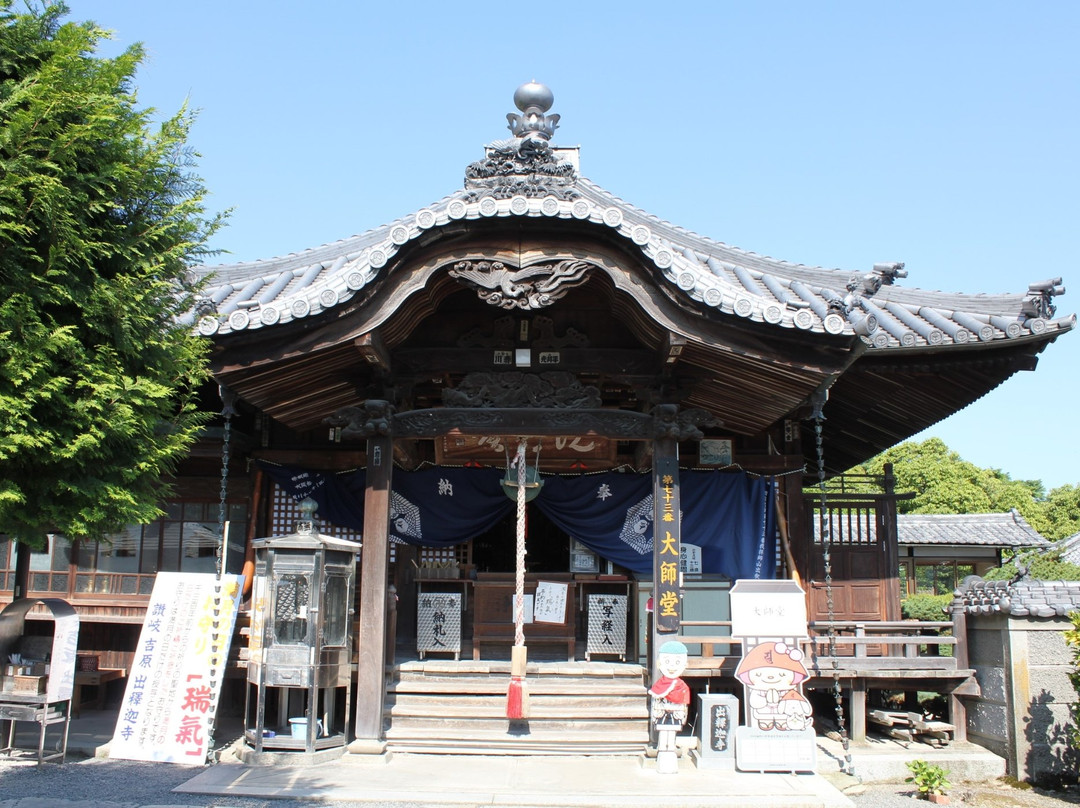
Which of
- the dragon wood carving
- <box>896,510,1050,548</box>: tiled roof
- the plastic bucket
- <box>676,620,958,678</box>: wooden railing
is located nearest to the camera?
the dragon wood carving

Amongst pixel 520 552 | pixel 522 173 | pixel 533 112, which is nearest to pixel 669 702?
pixel 520 552

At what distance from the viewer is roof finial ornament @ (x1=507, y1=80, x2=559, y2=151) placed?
11.2 m

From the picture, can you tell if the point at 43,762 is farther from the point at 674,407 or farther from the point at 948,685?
the point at 948,685

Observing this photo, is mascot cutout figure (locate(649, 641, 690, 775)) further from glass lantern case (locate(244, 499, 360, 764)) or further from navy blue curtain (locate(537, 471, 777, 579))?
glass lantern case (locate(244, 499, 360, 764))

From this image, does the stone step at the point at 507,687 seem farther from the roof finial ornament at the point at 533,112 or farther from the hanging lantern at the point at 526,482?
the roof finial ornament at the point at 533,112

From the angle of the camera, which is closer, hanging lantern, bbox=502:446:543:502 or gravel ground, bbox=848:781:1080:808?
gravel ground, bbox=848:781:1080:808

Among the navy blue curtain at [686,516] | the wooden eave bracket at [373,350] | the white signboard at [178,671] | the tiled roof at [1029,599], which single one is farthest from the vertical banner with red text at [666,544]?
the white signboard at [178,671]

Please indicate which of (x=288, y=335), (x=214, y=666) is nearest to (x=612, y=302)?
(x=288, y=335)

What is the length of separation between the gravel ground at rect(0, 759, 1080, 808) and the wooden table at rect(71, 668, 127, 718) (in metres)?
3.27

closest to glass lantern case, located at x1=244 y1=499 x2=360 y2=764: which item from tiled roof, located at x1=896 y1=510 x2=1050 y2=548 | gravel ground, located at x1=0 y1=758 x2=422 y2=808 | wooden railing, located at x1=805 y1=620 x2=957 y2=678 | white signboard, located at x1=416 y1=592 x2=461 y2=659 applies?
gravel ground, located at x1=0 y1=758 x2=422 y2=808

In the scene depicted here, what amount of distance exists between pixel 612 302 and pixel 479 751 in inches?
201

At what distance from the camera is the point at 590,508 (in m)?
12.3

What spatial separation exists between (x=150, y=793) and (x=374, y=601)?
2.78 m

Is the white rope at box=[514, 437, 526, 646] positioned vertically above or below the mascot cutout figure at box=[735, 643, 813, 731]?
above
